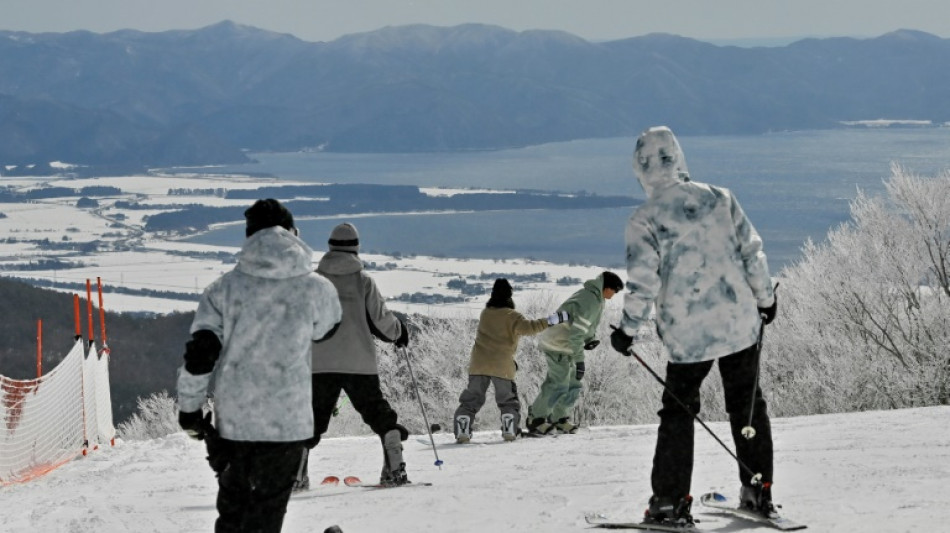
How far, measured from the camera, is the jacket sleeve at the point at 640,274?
5.11 m

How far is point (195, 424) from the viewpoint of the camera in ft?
14.6

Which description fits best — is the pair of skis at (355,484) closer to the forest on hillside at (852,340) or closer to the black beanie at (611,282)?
the black beanie at (611,282)

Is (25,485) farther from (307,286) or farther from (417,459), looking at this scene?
(307,286)

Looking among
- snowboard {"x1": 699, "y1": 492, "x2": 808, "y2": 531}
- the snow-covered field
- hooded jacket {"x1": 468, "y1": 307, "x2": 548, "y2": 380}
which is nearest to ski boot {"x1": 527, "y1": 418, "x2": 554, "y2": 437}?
hooded jacket {"x1": 468, "y1": 307, "x2": 548, "y2": 380}

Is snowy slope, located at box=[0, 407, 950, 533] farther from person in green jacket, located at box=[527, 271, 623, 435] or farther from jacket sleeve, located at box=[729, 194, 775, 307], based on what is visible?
jacket sleeve, located at box=[729, 194, 775, 307]

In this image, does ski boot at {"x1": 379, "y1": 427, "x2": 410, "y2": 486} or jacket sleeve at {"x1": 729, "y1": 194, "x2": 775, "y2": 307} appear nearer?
jacket sleeve at {"x1": 729, "y1": 194, "x2": 775, "y2": 307}

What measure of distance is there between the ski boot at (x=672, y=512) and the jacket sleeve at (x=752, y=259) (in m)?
0.96

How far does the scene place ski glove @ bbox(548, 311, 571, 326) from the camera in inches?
367

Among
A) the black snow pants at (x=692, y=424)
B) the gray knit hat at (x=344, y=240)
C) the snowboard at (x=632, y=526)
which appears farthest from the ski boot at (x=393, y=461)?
the black snow pants at (x=692, y=424)

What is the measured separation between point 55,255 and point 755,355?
19574cm

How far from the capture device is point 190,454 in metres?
9.84

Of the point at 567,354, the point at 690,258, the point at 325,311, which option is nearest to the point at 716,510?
the point at 690,258

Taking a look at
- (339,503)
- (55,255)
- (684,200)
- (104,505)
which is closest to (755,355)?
(684,200)

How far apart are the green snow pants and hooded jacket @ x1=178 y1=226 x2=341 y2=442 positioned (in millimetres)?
6218
